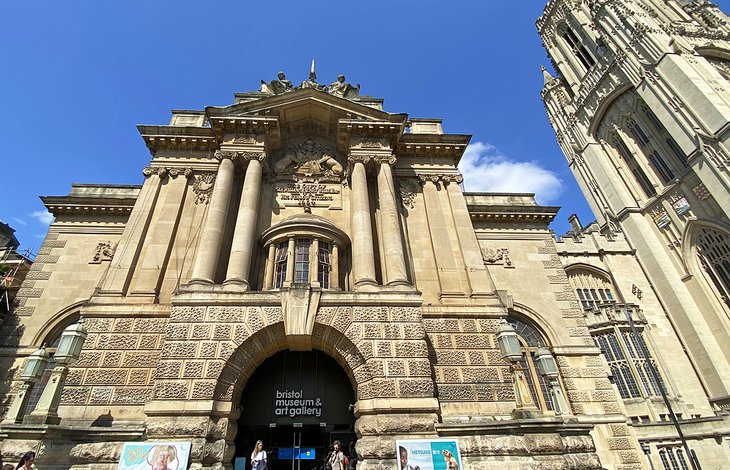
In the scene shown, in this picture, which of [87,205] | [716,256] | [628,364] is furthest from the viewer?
[716,256]

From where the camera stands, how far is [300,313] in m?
12.4

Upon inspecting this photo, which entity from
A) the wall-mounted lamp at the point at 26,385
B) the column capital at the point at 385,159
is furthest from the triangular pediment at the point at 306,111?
the wall-mounted lamp at the point at 26,385

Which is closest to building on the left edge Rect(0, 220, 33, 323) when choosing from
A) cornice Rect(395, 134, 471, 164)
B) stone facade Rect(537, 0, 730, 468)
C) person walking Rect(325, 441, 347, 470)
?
person walking Rect(325, 441, 347, 470)

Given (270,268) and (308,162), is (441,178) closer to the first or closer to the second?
(308,162)

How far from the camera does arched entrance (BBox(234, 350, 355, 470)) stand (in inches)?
496

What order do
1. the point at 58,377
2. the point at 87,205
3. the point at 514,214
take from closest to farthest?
1. the point at 58,377
2. the point at 87,205
3. the point at 514,214

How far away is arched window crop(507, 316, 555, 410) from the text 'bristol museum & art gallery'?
0.10 m

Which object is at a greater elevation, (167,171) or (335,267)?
(167,171)

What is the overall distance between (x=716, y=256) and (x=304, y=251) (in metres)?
34.4

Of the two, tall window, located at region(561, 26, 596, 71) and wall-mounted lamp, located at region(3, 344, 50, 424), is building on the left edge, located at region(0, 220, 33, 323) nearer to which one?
wall-mounted lamp, located at region(3, 344, 50, 424)

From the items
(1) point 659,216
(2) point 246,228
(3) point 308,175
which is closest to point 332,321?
(2) point 246,228

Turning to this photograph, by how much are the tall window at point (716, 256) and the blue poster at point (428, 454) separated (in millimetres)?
32128

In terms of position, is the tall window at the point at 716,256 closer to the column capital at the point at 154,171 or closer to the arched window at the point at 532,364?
the arched window at the point at 532,364

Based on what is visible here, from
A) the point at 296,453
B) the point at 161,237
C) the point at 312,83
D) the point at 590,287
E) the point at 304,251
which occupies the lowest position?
the point at 296,453
